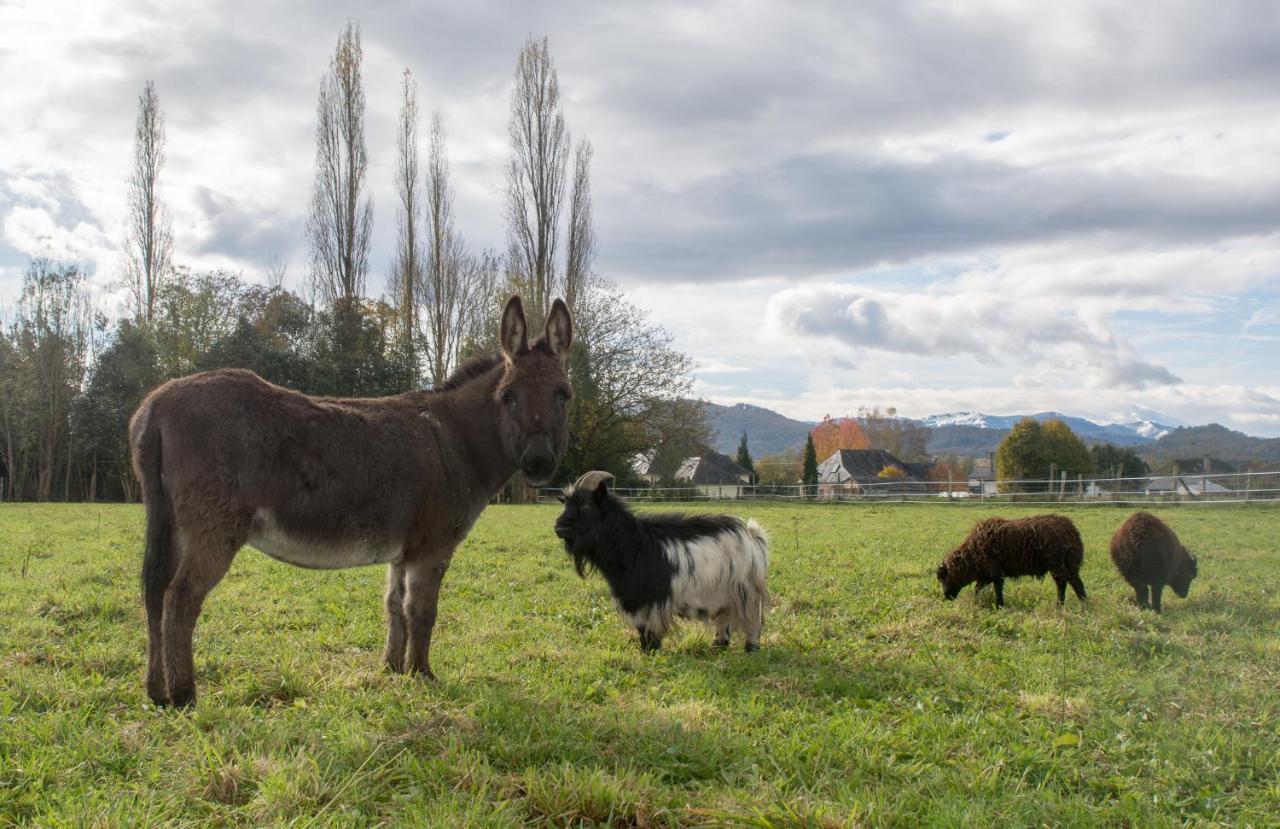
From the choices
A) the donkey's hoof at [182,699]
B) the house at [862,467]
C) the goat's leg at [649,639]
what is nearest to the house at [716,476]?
the house at [862,467]

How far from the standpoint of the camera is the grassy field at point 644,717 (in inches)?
139

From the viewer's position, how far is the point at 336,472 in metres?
5.21

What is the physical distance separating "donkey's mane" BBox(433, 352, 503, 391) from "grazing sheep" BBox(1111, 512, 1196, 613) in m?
7.93

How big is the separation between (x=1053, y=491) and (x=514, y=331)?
35.7 m

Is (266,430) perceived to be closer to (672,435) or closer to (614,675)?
(614,675)

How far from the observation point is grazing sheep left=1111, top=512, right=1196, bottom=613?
9.41 meters

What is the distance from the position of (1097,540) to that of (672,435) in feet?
104

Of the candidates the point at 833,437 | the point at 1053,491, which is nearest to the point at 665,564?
the point at 1053,491

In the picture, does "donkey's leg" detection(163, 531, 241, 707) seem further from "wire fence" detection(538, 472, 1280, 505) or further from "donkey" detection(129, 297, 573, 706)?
"wire fence" detection(538, 472, 1280, 505)

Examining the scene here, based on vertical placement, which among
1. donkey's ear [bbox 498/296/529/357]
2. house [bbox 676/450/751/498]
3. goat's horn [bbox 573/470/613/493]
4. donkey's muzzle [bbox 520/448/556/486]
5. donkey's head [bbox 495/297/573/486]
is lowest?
house [bbox 676/450/751/498]

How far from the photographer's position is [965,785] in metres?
3.99

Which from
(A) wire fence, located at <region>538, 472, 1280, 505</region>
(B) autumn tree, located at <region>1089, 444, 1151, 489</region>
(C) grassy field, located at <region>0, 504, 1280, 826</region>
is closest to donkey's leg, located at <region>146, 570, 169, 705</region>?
(C) grassy field, located at <region>0, 504, 1280, 826</region>

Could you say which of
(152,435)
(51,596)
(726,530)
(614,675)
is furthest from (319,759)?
(51,596)

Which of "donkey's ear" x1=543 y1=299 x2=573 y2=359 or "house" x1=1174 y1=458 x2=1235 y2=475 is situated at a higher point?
"donkey's ear" x1=543 y1=299 x2=573 y2=359
